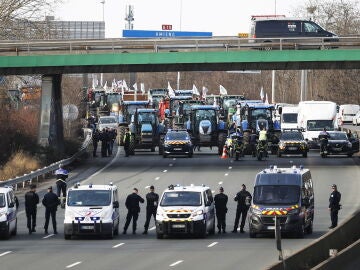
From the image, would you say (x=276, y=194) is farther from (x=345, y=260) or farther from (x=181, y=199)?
(x=345, y=260)

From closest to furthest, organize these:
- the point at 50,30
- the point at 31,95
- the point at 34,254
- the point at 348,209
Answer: the point at 34,254
the point at 348,209
the point at 50,30
the point at 31,95

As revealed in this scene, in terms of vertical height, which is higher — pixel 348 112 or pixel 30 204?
pixel 348 112

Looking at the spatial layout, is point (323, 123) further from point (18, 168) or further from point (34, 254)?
point (34, 254)

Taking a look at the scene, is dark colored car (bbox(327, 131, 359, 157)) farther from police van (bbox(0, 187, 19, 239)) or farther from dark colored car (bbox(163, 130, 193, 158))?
police van (bbox(0, 187, 19, 239))

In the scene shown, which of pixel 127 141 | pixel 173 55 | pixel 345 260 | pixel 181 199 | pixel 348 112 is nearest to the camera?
pixel 345 260

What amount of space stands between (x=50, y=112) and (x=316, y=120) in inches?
710

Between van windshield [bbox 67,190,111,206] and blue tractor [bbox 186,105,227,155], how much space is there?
35023 millimetres

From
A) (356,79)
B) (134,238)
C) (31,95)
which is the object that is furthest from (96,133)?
(356,79)

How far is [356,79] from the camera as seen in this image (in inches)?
5128

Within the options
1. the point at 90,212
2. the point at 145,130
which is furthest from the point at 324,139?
the point at 90,212

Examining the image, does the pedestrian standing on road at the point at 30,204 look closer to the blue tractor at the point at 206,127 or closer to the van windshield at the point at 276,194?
the van windshield at the point at 276,194

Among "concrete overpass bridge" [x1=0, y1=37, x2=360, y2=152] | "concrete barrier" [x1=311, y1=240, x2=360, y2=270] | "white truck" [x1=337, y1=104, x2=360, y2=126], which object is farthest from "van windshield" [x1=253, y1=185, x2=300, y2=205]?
"white truck" [x1=337, y1=104, x2=360, y2=126]

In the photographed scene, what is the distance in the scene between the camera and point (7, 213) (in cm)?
3541

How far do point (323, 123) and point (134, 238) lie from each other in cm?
3922
